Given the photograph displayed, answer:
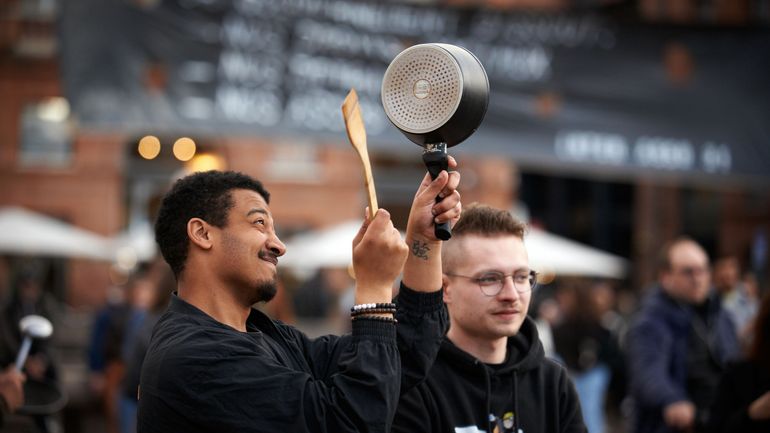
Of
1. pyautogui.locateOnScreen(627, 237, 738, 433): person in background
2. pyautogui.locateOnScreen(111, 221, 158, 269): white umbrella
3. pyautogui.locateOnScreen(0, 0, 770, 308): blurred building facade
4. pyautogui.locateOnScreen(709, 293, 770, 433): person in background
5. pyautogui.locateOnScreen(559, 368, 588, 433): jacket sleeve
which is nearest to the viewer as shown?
pyautogui.locateOnScreen(559, 368, 588, 433): jacket sleeve

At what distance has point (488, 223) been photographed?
142 inches

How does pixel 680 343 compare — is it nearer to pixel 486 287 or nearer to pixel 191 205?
pixel 486 287

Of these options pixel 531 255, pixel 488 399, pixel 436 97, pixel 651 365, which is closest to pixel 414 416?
pixel 488 399

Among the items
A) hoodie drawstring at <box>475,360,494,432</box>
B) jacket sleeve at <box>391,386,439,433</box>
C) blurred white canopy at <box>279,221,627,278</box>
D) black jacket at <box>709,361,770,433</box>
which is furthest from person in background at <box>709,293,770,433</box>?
blurred white canopy at <box>279,221,627,278</box>

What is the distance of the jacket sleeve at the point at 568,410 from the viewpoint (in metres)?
3.47

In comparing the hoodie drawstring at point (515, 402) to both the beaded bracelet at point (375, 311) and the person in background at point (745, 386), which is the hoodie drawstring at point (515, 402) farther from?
the person in background at point (745, 386)

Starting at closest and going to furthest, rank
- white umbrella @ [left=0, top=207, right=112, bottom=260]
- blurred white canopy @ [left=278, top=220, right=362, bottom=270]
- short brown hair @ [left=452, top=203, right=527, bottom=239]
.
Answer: short brown hair @ [left=452, top=203, right=527, bottom=239] → blurred white canopy @ [left=278, top=220, right=362, bottom=270] → white umbrella @ [left=0, top=207, right=112, bottom=260]

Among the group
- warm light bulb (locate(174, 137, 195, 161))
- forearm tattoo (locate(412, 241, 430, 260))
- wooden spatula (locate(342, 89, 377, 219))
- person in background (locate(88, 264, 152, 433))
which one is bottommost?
person in background (locate(88, 264, 152, 433))

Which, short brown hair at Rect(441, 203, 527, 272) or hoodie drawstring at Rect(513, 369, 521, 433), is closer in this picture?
hoodie drawstring at Rect(513, 369, 521, 433)

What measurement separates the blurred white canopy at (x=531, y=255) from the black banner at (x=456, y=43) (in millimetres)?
8239

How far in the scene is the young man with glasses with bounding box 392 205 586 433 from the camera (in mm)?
3353

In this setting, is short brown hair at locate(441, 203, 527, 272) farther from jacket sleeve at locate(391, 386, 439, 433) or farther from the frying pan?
the frying pan

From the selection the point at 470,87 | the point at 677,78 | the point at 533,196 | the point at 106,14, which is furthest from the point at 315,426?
the point at 533,196

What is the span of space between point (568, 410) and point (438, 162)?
4.17ft
